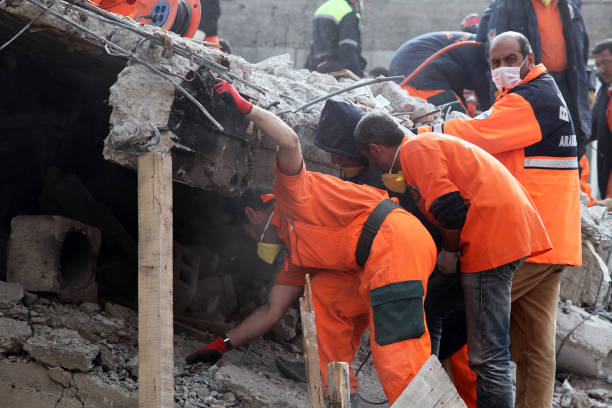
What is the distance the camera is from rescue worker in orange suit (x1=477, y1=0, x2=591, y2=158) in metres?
5.25

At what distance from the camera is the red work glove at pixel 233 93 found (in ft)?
10.4

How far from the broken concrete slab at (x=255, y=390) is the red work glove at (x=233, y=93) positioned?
1.54 m

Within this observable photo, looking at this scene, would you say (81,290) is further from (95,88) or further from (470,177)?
(470,177)

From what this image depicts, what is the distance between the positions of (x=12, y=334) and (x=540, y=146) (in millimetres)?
3179

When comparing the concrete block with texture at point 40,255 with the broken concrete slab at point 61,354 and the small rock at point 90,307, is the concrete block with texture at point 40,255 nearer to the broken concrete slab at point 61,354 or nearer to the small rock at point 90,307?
the small rock at point 90,307

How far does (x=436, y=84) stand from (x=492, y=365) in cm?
342

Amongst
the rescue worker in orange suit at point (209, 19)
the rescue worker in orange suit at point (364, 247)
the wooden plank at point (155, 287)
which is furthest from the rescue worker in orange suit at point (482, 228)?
the rescue worker in orange suit at point (209, 19)

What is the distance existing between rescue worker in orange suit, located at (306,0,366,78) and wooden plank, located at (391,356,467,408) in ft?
17.3

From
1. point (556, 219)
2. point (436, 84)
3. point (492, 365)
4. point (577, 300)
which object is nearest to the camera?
point (492, 365)

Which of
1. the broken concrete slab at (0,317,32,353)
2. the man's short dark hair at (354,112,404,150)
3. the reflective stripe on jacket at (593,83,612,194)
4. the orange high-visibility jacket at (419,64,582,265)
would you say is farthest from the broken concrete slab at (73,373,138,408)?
the reflective stripe on jacket at (593,83,612,194)

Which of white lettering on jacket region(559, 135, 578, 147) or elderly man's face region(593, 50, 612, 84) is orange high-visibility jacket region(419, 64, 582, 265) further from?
elderly man's face region(593, 50, 612, 84)

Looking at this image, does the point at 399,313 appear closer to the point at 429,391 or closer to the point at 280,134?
the point at 429,391

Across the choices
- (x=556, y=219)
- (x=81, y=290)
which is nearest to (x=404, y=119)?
(x=556, y=219)

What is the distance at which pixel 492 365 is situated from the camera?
316 cm
